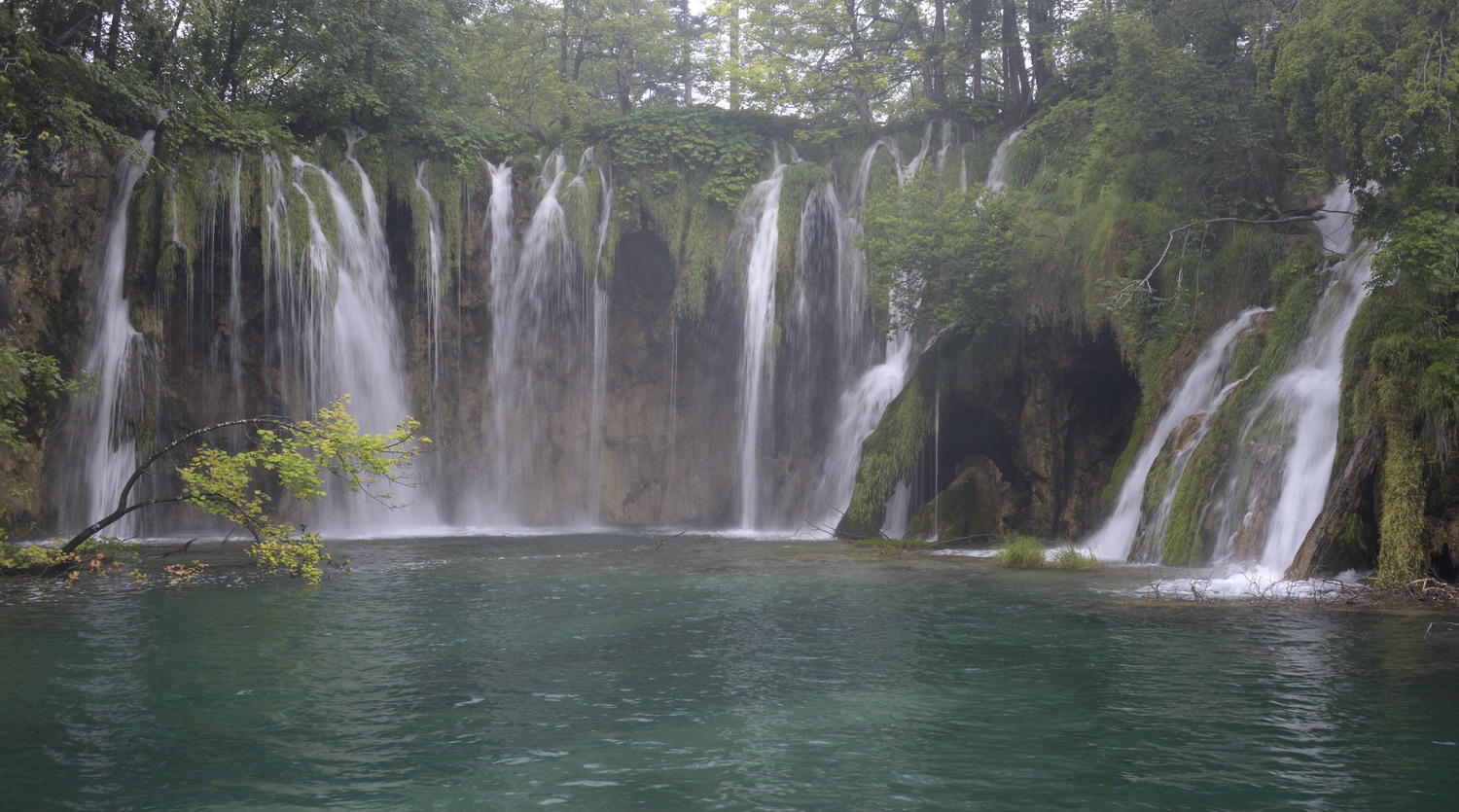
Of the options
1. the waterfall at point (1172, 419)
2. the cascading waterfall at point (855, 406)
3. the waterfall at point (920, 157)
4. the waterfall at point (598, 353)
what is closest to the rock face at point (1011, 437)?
the waterfall at point (1172, 419)

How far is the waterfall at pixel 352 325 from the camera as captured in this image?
25.5 m

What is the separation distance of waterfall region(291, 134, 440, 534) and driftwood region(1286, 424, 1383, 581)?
19.7 meters

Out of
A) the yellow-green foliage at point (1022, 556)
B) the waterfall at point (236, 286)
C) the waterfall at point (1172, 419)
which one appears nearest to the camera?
the yellow-green foliage at point (1022, 556)

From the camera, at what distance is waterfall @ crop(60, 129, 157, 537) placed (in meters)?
23.2

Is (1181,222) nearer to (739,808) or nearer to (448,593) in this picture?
(448,593)

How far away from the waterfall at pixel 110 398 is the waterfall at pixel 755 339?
13.5m

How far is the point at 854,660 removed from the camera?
952 cm

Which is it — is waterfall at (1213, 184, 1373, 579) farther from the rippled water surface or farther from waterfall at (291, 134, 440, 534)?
waterfall at (291, 134, 440, 534)

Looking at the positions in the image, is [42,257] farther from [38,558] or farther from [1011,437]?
[1011,437]

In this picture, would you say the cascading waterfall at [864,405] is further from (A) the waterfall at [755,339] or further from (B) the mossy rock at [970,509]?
(B) the mossy rock at [970,509]

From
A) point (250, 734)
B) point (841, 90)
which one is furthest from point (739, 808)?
point (841, 90)

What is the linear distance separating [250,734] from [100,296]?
780 inches

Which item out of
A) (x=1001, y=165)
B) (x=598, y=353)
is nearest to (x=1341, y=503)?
(x=1001, y=165)

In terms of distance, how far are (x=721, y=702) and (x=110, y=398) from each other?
20299 mm
